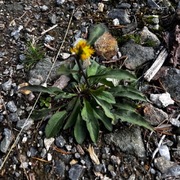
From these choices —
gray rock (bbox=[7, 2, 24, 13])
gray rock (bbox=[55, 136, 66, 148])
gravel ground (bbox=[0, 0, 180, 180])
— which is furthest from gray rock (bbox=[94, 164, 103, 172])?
gray rock (bbox=[7, 2, 24, 13])

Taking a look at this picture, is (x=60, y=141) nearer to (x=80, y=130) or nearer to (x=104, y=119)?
(x=80, y=130)

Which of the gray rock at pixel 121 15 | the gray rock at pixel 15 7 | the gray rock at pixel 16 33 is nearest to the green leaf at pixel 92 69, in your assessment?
the gray rock at pixel 121 15

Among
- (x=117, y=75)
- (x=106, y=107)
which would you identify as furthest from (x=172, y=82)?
(x=106, y=107)

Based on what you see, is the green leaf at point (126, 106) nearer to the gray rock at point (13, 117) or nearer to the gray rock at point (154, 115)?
the gray rock at point (154, 115)

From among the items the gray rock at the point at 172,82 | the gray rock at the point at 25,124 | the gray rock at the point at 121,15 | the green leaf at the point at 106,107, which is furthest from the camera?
the gray rock at the point at 121,15

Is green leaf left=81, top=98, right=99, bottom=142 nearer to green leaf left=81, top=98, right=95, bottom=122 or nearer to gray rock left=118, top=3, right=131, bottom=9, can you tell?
green leaf left=81, top=98, right=95, bottom=122

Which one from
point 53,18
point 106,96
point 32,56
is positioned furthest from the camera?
point 53,18
